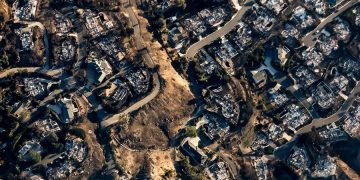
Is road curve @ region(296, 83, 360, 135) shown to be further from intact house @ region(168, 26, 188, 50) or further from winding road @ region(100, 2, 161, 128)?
winding road @ region(100, 2, 161, 128)

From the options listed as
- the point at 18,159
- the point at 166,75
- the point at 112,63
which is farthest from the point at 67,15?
the point at 18,159

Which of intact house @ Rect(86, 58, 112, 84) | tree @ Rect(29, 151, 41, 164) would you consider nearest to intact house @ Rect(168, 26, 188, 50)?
intact house @ Rect(86, 58, 112, 84)

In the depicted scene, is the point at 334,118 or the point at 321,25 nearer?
the point at 334,118

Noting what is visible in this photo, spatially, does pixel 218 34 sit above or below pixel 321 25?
above

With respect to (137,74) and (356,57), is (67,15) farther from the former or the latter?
(356,57)

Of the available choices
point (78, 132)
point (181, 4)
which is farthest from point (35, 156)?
point (181, 4)

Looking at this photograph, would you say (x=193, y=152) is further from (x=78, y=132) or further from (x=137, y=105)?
(x=78, y=132)
